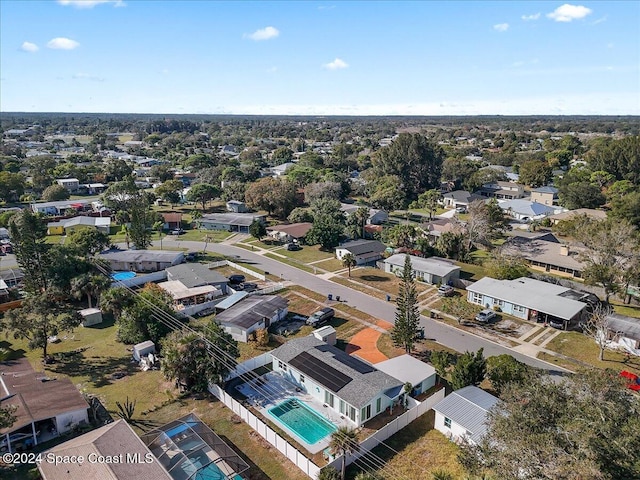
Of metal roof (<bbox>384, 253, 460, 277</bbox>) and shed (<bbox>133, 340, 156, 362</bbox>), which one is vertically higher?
metal roof (<bbox>384, 253, 460, 277</bbox>)

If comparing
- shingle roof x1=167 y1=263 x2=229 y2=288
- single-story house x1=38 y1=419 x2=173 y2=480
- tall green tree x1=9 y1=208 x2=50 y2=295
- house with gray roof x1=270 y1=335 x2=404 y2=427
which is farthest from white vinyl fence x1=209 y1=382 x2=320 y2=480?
tall green tree x1=9 y1=208 x2=50 y2=295

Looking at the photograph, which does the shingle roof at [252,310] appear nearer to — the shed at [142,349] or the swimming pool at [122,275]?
the shed at [142,349]

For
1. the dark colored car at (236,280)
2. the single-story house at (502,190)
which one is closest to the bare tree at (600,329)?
the dark colored car at (236,280)

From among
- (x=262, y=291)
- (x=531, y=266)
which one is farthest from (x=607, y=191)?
(x=262, y=291)

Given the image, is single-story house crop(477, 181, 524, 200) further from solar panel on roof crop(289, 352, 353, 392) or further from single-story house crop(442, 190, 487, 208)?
solar panel on roof crop(289, 352, 353, 392)

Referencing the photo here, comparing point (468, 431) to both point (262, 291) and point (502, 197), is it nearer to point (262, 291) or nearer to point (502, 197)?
point (262, 291)

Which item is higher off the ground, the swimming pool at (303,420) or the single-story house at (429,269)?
the single-story house at (429,269)
